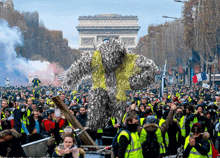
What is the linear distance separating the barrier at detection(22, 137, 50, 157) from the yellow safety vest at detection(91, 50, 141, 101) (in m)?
2.95

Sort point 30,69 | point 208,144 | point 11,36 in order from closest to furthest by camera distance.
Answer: point 208,144 < point 11,36 < point 30,69

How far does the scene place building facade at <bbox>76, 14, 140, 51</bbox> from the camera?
374 feet

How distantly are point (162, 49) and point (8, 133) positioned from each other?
6106 cm

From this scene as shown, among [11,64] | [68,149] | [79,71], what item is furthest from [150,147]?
[11,64]

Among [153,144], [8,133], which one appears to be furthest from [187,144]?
[8,133]

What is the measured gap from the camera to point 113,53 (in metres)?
11.2

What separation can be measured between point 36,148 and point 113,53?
11.7 ft

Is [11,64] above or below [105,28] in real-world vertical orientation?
below

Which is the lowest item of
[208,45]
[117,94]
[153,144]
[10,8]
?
[153,144]

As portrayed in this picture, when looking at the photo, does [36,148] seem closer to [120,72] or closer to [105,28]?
[120,72]

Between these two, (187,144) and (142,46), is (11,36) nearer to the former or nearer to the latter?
(187,144)

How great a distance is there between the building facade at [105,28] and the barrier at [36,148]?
10467 cm

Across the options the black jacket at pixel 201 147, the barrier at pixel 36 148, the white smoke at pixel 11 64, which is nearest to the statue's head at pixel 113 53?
the barrier at pixel 36 148

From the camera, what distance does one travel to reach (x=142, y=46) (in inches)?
3615
